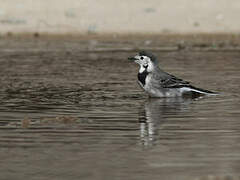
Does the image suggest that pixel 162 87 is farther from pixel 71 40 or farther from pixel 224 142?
pixel 71 40

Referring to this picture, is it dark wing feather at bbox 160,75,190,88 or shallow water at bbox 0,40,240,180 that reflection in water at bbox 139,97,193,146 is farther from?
dark wing feather at bbox 160,75,190,88

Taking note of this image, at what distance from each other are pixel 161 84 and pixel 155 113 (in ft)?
7.90

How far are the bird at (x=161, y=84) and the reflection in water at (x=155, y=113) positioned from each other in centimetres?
18

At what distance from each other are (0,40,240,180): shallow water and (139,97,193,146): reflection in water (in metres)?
0.01

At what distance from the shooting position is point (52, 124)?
36.1ft

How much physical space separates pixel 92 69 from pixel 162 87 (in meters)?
5.05

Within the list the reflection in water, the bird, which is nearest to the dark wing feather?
the bird

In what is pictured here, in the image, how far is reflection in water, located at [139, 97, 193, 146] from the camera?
10001 mm

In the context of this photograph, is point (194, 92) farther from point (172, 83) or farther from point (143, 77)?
point (143, 77)

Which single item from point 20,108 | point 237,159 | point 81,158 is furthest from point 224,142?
point 20,108

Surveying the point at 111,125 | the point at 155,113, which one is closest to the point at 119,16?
the point at 155,113

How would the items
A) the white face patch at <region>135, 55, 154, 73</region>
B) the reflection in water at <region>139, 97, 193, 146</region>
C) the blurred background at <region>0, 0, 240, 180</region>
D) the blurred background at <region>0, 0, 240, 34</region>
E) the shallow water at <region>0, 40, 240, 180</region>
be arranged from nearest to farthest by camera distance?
the shallow water at <region>0, 40, 240, 180</region>, the blurred background at <region>0, 0, 240, 180</region>, the reflection in water at <region>139, 97, 193, 146</region>, the white face patch at <region>135, 55, 154, 73</region>, the blurred background at <region>0, 0, 240, 34</region>

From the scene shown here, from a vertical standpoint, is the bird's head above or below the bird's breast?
above

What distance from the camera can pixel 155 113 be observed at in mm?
12336
